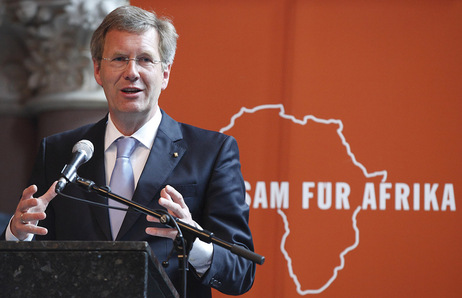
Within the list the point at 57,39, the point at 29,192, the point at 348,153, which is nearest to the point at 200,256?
the point at 29,192

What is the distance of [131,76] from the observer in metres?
2.54

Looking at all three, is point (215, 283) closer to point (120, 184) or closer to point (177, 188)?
point (177, 188)

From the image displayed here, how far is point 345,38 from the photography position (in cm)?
363

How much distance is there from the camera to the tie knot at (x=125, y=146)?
2605 mm

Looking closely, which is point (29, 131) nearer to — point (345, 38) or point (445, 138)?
point (345, 38)

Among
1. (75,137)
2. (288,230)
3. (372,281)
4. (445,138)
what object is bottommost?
(372,281)

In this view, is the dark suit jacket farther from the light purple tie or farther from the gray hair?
the gray hair

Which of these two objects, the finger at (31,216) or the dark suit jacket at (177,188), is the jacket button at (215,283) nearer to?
the dark suit jacket at (177,188)

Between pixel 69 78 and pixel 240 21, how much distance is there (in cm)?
196

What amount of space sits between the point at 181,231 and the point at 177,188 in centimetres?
66

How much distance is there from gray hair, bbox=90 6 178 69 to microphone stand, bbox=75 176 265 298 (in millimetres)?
922

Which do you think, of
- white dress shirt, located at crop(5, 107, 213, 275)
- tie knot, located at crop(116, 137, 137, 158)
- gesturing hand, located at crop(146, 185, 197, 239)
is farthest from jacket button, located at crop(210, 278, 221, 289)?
tie knot, located at crop(116, 137, 137, 158)

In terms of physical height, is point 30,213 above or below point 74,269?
above

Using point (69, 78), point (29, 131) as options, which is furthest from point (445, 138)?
point (29, 131)
